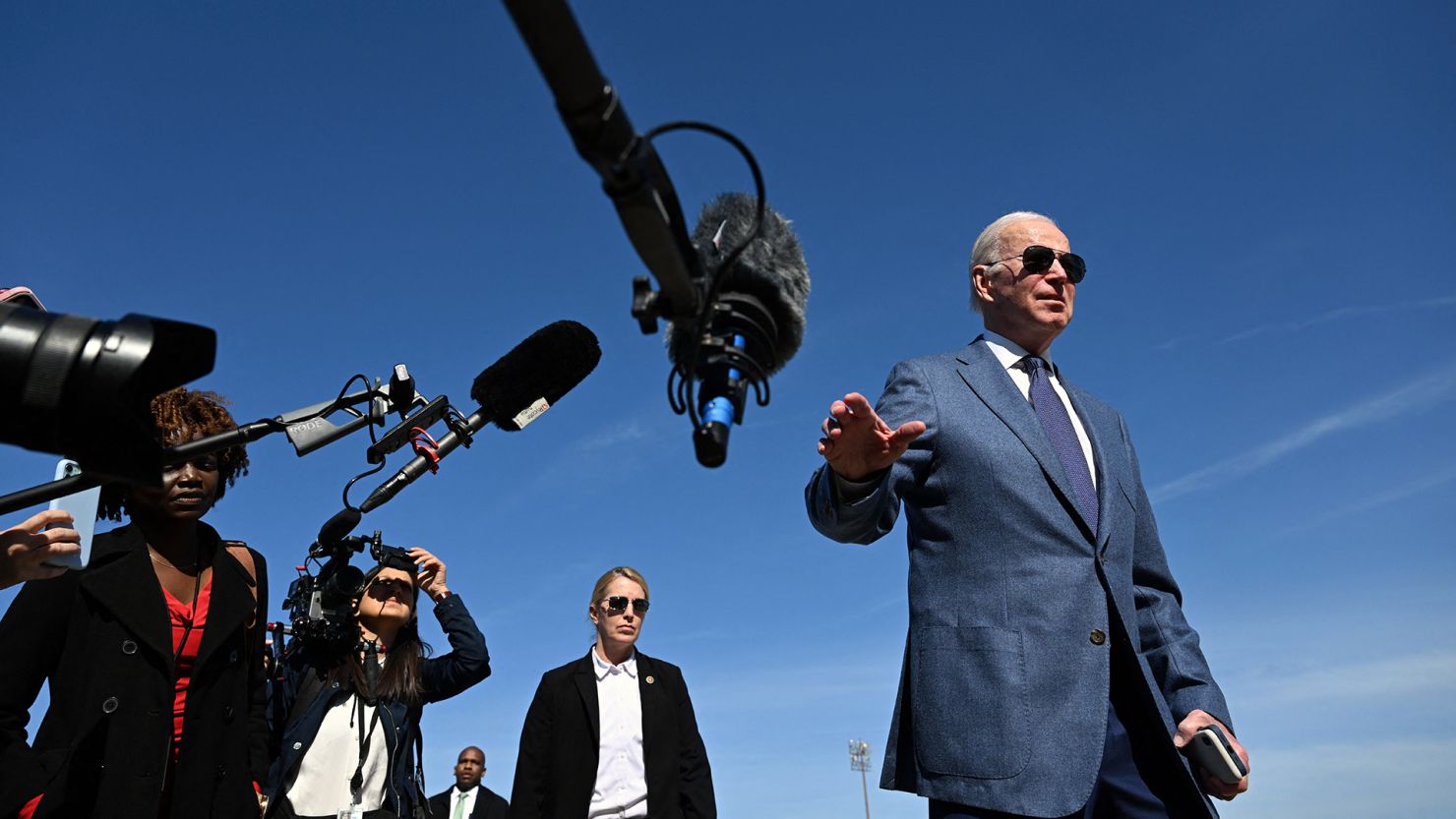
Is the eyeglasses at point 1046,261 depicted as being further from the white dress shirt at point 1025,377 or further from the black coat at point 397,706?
the black coat at point 397,706

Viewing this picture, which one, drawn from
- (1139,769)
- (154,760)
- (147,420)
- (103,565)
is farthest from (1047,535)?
(103,565)

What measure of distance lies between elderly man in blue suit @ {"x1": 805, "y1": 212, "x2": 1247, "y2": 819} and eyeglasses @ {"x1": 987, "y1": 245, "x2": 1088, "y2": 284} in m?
0.43

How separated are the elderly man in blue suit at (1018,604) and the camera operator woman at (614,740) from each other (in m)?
3.48

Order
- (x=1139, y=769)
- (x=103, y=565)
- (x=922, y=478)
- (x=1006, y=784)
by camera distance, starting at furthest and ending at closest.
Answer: (x=103, y=565)
(x=922, y=478)
(x=1139, y=769)
(x=1006, y=784)

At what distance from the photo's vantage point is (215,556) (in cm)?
451

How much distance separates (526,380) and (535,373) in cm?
6

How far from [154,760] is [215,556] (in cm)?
89

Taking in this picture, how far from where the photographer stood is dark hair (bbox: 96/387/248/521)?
15.2ft

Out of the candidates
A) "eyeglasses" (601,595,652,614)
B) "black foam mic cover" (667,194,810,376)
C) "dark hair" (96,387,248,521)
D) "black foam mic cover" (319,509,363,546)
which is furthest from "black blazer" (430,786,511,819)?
"black foam mic cover" (667,194,810,376)

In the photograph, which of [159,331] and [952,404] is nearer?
[159,331]

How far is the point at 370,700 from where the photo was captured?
19.7ft

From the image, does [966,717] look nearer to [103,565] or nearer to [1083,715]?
[1083,715]

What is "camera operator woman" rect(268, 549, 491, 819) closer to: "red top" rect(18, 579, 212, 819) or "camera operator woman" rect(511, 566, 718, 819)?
"camera operator woman" rect(511, 566, 718, 819)

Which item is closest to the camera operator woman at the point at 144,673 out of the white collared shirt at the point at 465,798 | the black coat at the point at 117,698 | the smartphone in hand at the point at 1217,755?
the black coat at the point at 117,698
